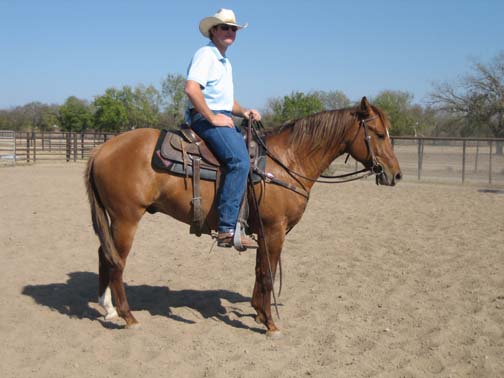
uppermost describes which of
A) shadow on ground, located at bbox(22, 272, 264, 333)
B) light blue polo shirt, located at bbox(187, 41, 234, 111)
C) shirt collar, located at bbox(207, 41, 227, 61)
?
shirt collar, located at bbox(207, 41, 227, 61)

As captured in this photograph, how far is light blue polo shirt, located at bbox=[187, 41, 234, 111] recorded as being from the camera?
13.2 ft

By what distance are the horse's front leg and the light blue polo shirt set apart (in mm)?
1272

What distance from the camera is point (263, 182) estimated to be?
4355 millimetres

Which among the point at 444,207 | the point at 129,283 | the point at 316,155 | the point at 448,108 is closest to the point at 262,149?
the point at 316,155

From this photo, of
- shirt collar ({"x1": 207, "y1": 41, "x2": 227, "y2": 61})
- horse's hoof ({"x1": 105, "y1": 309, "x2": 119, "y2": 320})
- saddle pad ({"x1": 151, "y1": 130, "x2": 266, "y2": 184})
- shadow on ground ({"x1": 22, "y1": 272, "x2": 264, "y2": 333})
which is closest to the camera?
shirt collar ({"x1": 207, "y1": 41, "x2": 227, "y2": 61})

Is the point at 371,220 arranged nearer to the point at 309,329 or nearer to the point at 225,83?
the point at 309,329

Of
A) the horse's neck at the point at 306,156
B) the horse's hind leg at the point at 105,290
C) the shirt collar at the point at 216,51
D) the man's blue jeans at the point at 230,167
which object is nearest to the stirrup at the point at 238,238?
the man's blue jeans at the point at 230,167

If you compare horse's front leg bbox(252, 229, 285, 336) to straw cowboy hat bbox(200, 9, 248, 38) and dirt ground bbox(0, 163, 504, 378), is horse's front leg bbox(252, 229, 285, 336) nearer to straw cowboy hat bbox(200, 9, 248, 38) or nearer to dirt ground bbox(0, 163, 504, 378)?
dirt ground bbox(0, 163, 504, 378)

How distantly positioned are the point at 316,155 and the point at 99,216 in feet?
6.99

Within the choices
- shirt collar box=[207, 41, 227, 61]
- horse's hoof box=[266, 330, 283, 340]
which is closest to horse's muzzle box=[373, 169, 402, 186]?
horse's hoof box=[266, 330, 283, 340]

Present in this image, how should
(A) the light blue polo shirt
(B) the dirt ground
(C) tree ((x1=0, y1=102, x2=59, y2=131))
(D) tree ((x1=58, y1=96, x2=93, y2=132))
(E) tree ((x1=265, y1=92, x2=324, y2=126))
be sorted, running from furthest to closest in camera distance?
(C) tree ((x1=0, y1=102, x2=59, y2=131)), (D) tree ((x1=58, y1=96, x2=93, y2=132)), (E) tree ((x1=265, y1=92, x2=324, y2=126)), (A) the light blue polo shirt, (B) the dirt ground

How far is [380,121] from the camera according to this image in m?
4.41

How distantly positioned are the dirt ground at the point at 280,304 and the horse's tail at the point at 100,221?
2.27 ft

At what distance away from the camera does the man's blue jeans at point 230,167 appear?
4.12m
